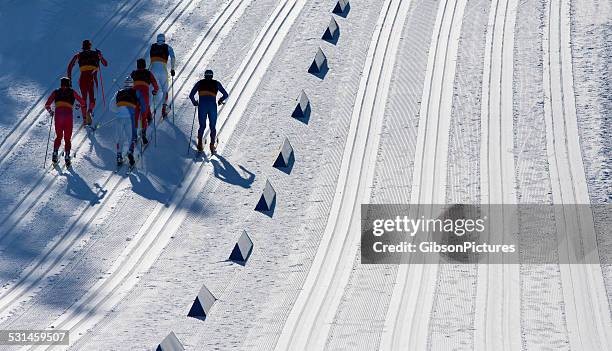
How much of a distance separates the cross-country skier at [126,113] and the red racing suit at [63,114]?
71cm

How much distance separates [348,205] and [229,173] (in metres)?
2.42

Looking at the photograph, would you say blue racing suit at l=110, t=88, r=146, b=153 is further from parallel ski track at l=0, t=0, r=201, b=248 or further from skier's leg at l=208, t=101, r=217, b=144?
skier's leg at l=208, t=101, r=217, b=144

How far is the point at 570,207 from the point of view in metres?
17.9

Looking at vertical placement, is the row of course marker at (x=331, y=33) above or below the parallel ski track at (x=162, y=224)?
above

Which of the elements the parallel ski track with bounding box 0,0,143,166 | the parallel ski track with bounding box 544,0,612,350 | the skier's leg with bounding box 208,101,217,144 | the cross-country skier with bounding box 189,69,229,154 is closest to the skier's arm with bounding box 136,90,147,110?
the cross-country skier with bounding box 189,69,229,154

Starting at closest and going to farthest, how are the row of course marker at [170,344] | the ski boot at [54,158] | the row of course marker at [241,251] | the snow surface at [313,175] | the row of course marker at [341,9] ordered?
1. the row of course marker at [170,344]
2. the snow surface at [313,175]
3. the row of course marker at [241,251]
4. the ski boot at [54,158]
5. the row of course marker at [341,9]

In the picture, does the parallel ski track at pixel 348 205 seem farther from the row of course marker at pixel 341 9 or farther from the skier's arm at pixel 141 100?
the skier's arm at pixel 141 100

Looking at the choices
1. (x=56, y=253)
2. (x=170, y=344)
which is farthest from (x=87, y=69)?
(x=170, y=344)

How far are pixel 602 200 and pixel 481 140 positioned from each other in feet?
9.92

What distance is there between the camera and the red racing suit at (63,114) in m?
19.8

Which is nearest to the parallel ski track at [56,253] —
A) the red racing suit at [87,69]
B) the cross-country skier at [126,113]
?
the cross-country skier at [126,113]

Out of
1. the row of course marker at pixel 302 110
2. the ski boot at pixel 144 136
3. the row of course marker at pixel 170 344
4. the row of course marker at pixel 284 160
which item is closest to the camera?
the row of course marker at pixel 170 344

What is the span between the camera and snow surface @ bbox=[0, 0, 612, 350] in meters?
15.4

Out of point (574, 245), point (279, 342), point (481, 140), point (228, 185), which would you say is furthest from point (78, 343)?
point (481, 140)
